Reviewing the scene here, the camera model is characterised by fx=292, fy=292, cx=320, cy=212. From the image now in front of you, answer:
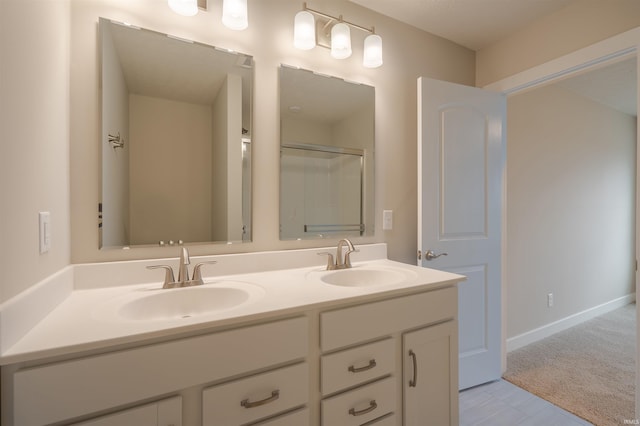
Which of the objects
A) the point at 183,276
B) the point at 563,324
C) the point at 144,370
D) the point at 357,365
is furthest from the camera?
the point at 563,324

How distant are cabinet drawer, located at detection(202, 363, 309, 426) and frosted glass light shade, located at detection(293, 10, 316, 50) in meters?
1.42

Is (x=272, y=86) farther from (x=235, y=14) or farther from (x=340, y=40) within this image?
(x=340, y=40)

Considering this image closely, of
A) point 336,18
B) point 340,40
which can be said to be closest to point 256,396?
point 340,40

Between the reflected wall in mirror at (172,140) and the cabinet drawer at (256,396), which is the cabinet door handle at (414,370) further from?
the reflected wall in mirror at (172,140)

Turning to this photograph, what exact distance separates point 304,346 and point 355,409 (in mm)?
328

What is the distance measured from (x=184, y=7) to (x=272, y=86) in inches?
18.2

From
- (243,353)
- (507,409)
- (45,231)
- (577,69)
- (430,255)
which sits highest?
(577,69)

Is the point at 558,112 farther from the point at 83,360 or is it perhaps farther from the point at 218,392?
the point at 83,360

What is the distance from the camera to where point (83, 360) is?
65 centimetres

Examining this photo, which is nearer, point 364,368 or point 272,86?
point 364,368

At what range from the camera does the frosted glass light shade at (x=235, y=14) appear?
1.26 meters

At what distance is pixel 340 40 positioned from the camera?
153cm

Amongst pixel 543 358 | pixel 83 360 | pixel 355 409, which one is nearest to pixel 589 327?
pixel 543 358

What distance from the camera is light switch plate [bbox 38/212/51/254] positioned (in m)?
0.81
